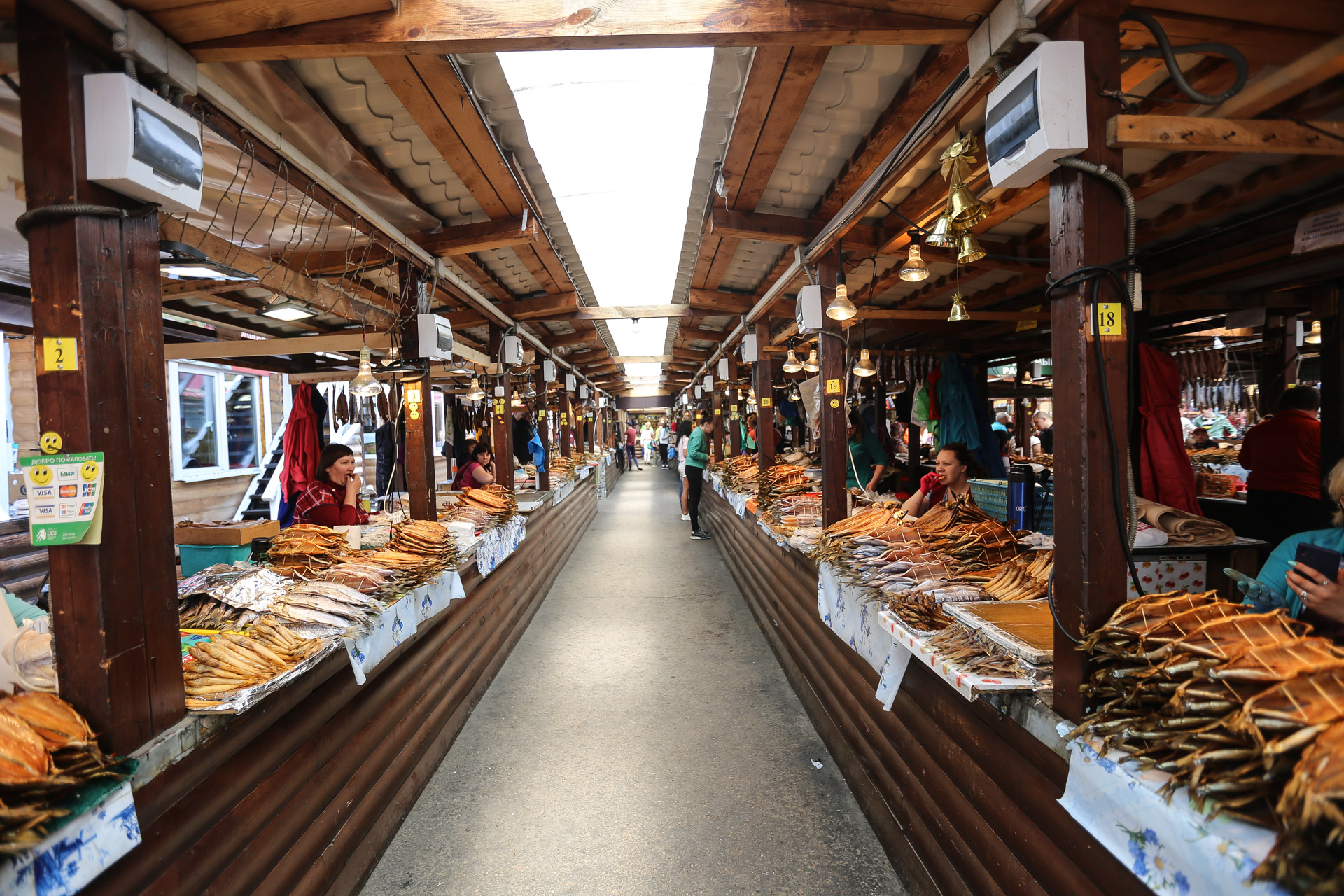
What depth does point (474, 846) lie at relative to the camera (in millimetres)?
3230

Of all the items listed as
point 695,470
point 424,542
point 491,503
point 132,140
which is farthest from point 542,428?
point 132,140

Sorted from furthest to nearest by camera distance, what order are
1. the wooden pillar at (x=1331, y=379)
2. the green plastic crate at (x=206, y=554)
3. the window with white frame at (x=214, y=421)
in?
the window with white frame at (x=214, y=421), the green plastic crate at (x=206, y=554), the wooden pillar at (x=1331, y=379)

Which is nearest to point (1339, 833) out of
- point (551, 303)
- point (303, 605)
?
point (303, 605)

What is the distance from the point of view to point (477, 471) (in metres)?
8.38

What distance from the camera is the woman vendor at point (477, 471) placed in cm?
837

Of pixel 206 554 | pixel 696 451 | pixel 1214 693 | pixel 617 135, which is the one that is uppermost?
pixel 617 135

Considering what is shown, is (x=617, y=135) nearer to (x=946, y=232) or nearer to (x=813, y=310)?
(x=813, y=310)

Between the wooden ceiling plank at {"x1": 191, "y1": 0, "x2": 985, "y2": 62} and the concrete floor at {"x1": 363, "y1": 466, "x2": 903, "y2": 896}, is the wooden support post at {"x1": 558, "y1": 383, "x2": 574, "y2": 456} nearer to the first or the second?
the concrete floor at {"x1": 363, "y1": 466, "x2": 903, "y2": 896}

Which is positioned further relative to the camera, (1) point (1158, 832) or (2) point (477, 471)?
(2) point (477, 471)

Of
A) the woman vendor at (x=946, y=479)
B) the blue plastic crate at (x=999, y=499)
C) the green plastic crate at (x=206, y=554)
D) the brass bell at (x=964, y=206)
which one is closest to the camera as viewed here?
the brass bell at (x=964, y=206)

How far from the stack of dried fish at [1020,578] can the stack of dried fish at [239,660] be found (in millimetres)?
3258

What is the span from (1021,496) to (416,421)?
711 cm

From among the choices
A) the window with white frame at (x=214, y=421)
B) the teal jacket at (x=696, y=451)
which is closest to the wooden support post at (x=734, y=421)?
the teal jacket at (x=696, y=451)

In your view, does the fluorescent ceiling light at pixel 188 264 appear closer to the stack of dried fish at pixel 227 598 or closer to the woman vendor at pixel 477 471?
the stack of dried fish at pixel 227 598
